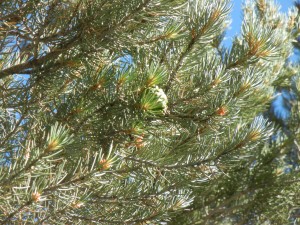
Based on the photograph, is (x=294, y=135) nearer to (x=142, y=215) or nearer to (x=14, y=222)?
(x=142, y=215)

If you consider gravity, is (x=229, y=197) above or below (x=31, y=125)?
above

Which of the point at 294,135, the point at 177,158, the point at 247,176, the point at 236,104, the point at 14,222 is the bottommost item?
the point at 14,222

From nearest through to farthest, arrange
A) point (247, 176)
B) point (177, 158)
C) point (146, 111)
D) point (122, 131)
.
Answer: point (146, 111) < point (122, 131) < point (177, 158) < point (247, 176)

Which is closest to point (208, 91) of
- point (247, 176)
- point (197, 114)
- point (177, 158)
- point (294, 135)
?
point (197, 114)

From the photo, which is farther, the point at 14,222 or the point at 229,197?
the point at 229,197

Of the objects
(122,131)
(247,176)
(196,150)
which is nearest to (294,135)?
(247,176)

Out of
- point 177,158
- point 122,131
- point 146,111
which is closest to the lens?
point 146,111
